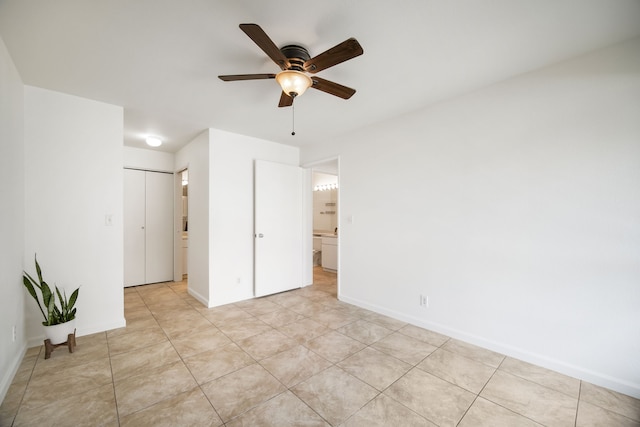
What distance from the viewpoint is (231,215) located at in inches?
145

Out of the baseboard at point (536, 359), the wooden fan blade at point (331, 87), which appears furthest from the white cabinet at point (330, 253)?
the wooden fan blade at point (331, 87)

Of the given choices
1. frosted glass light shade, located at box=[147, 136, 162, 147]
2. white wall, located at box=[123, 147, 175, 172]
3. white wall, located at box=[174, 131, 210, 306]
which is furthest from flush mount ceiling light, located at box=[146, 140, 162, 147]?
white wall, located at box=[123, 147, 175, 172]

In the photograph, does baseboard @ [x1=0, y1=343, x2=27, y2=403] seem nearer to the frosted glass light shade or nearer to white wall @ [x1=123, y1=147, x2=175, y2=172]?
the frosted glass light shade

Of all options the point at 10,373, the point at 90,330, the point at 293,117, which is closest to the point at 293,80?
the point at 293,117

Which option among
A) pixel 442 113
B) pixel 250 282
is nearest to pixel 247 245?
pixel 250 282

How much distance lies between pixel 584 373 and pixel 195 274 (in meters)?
4.32

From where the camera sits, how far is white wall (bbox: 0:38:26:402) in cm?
184

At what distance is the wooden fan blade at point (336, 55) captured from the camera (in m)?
1.46

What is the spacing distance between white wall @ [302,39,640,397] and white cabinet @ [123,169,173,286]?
13.1ft

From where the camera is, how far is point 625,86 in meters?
1.83

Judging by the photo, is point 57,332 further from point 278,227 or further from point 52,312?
point 278,227

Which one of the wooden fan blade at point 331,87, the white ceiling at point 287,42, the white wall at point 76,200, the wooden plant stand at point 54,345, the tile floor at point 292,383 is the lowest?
the tile floor at point 292,383

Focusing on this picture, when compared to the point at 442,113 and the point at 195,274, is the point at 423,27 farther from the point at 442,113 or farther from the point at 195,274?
the point at 195,274

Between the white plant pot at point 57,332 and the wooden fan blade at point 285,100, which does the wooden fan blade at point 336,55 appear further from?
the white plant pot at point 57,332
